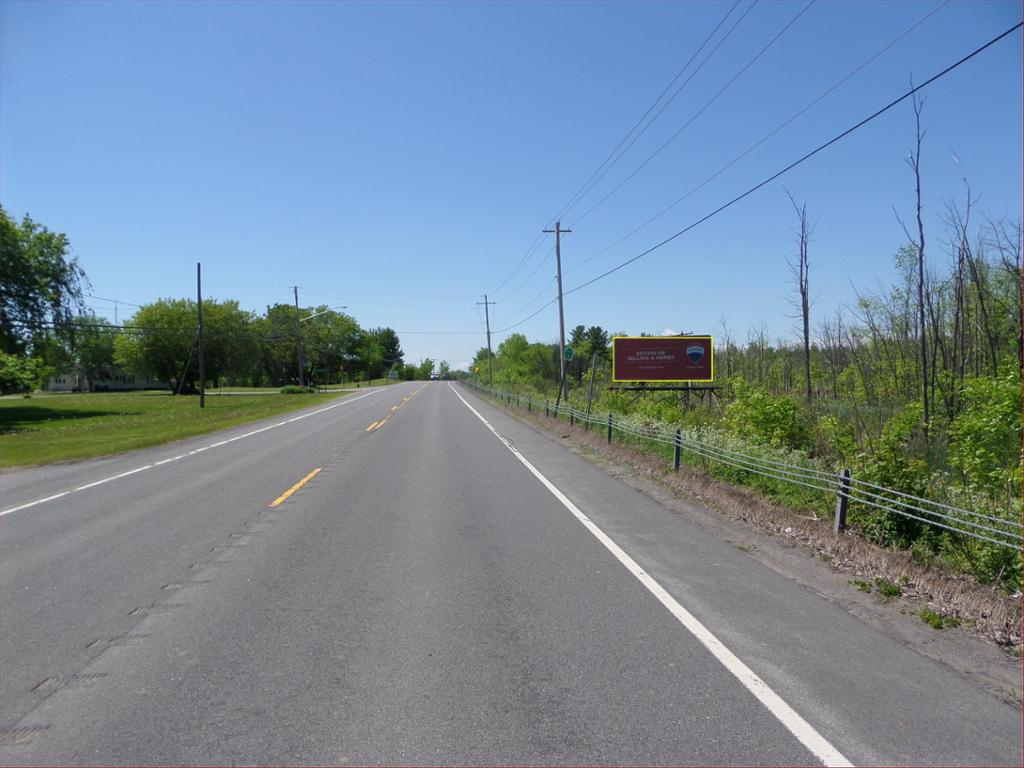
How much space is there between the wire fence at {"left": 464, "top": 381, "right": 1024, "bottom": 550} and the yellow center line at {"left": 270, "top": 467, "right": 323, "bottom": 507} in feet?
23.9

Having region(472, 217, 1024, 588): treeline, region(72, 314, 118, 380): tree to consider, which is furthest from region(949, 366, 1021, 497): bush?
region(72, 314, 118, 380): tree

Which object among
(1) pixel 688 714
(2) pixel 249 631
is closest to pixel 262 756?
(2) pixel 249 631

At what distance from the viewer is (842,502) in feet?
26.2

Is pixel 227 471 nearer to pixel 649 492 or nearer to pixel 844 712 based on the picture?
pixel 649 492

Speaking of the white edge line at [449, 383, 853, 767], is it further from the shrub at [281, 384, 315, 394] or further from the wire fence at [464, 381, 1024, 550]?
the shrub at [281, 384, 315, 394]

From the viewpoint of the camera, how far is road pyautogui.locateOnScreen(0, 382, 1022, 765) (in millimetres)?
3600

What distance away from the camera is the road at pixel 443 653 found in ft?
11.8

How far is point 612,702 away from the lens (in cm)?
401

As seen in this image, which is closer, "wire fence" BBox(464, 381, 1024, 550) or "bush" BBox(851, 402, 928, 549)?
"wire fence" BBox(464, 381, 1024, 550)

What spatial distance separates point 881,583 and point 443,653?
13.9ft

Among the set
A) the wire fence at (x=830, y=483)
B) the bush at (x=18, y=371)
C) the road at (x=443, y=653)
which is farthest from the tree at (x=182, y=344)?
the road at (x=443, y=653)

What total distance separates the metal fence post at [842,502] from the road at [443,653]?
4.27 ft

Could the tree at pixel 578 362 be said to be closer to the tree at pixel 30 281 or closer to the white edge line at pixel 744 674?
the tree at pixel 30 281

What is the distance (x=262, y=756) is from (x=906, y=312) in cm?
3002
